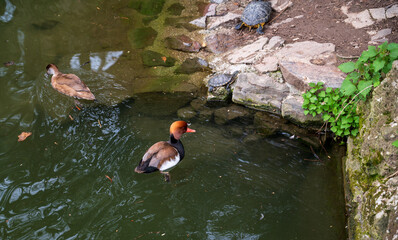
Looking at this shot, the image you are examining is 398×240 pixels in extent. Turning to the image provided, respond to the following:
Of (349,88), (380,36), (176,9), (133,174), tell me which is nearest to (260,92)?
(349,88)

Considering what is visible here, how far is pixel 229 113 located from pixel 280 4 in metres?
3.32

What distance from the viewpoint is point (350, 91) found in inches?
157

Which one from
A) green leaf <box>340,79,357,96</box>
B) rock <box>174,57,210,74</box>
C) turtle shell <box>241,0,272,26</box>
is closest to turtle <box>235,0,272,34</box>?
turtle shell <box>241,0,272,26</box>

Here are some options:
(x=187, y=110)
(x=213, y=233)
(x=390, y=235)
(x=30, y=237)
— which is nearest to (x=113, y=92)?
(x=187, y=110)

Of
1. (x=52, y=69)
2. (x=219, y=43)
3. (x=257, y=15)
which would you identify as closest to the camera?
(x=52, y=69)

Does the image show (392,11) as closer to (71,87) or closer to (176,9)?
(176,9)

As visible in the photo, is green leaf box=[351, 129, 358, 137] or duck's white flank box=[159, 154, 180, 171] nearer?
duck's white flank box=[159, 154, 180, 171]

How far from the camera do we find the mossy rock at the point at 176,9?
25.0ft

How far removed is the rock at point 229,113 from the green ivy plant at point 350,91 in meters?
0.96

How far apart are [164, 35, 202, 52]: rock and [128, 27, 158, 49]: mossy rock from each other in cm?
36

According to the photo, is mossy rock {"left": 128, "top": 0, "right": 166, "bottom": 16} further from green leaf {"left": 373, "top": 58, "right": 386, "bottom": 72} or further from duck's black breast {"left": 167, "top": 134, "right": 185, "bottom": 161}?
green leaf {"left": 373, "top": 58, "right": 386, "bottom": 72}

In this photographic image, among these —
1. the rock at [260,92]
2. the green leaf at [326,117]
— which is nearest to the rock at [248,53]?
the rock at [260,92]

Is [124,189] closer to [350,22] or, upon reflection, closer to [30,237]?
[30,237]

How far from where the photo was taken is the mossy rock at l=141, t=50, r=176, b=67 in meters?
6.17
